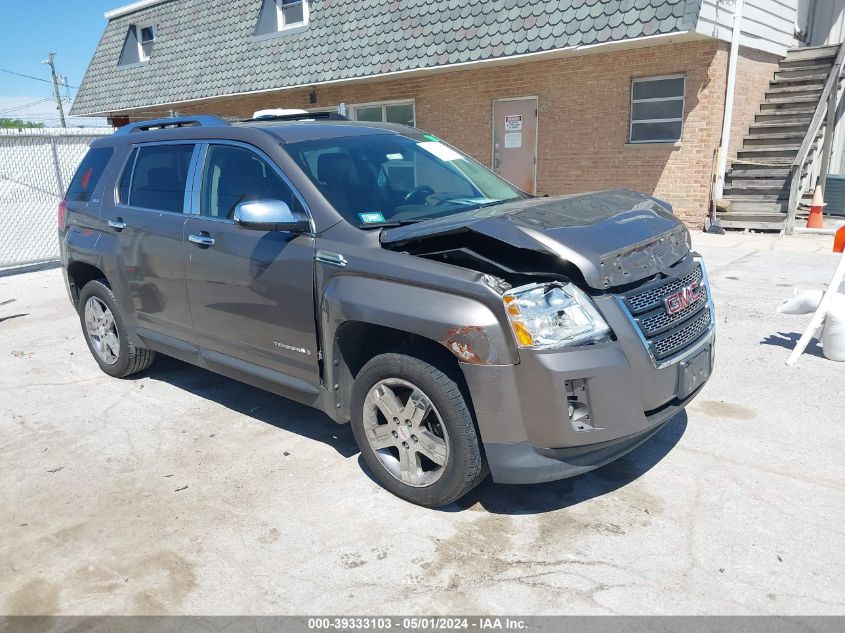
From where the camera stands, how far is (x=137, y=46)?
20.8 m

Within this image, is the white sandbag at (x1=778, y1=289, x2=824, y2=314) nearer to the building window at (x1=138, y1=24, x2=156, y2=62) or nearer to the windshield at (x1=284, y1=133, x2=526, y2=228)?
the windshield at (x1=284, y1=133, x2=526, y2=228)

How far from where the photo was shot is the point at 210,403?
487 cm

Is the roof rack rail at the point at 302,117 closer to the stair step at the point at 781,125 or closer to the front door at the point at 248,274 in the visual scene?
the front door at the point at 248,274

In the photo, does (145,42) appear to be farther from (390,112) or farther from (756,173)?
(756,173)

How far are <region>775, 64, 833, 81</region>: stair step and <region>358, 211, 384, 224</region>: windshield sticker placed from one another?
39.3 feet

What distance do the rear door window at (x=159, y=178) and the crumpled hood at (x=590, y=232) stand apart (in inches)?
70.6

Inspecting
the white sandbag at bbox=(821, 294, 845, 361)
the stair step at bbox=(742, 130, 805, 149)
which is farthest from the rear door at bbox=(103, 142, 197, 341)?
the stair step at bbox=(742, 130, 805, 149)

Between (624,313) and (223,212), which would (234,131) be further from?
(624,313)

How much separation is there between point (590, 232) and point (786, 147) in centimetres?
1021

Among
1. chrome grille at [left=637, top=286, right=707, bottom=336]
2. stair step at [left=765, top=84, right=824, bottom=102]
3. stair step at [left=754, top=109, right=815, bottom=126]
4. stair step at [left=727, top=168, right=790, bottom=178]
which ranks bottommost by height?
chrome grille at [left=637, top=286, right=707, bottom=336]

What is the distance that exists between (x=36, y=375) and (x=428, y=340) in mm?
4061

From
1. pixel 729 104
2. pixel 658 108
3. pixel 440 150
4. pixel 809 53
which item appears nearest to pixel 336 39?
pixel 658 108

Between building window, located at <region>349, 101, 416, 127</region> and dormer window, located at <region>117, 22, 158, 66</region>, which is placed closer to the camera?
building window, located at <region>349, 101, 416, 127</region>

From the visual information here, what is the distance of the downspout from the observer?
1068cm
